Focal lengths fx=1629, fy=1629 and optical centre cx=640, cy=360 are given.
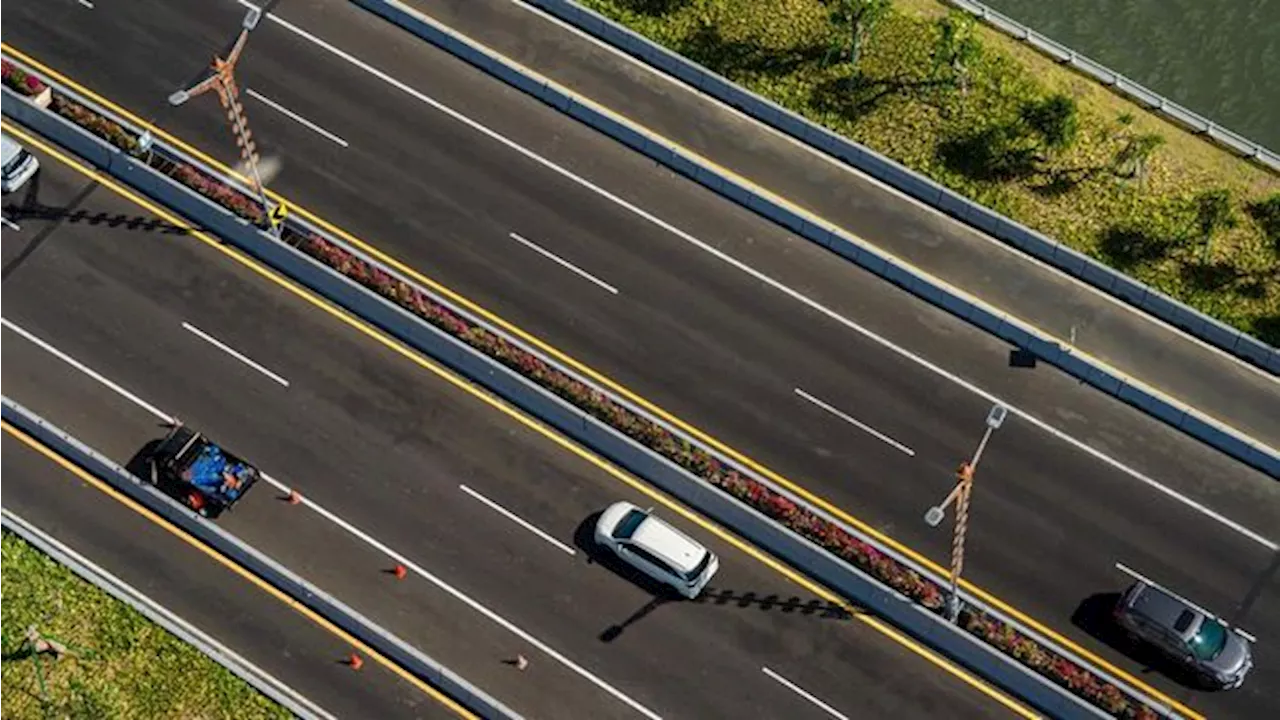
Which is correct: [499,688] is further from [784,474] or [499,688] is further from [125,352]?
[125,352]

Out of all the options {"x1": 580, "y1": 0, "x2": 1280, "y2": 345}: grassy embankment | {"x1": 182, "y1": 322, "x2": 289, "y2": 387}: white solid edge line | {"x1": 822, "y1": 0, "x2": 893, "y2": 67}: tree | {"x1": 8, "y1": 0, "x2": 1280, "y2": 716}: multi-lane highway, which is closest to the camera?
{"x1": 8, "y1": 0, "x2": 1280, "y2": 716}: multi-lane highway

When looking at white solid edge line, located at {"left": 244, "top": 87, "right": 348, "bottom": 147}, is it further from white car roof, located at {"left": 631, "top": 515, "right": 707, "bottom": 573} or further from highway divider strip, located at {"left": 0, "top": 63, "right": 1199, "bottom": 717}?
white car roof, located at {"left": 631, "top": 515, "right": 707, "bottom": 573}

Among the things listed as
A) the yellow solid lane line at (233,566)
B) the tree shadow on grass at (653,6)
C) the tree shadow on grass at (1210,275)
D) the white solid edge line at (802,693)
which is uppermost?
the tree shadow on grass at (1210,275)

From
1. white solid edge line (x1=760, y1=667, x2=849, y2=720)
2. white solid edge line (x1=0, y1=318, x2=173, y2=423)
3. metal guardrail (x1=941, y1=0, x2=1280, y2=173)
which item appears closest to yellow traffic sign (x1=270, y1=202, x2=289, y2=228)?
white solid edge line (x1=0, y1=318, x2=173, y2=423)

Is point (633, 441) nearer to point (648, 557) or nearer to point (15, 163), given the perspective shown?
point (648, 557)

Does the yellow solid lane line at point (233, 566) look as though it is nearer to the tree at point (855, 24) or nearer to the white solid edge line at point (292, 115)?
the white solid edge line at point (292, 115)

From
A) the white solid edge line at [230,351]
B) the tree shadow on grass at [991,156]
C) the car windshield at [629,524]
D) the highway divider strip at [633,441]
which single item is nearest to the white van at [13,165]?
the highway divider strip at [633,441]

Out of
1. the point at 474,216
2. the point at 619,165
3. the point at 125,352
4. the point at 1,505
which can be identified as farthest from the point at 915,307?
the point at 1,505
